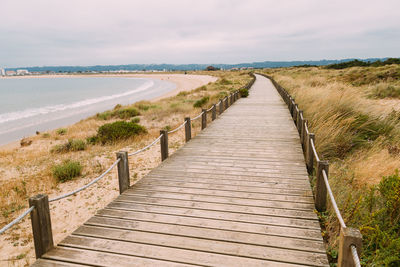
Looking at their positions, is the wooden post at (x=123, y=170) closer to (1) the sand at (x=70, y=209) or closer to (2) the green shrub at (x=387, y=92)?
(1) the sand at (x=70, y=209)

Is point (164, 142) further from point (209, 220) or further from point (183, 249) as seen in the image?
point (183, 249)

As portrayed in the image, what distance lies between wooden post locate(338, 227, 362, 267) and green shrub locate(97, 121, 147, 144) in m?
10.2

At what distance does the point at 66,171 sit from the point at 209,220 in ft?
17.3

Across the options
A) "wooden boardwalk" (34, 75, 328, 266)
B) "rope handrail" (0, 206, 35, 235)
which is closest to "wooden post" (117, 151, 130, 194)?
"wooden boardwalk" (34, 75, 328, 266)

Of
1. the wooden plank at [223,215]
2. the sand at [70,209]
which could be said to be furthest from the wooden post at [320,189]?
the sand at [70,209]

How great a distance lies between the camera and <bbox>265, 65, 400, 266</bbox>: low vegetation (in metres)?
3.44

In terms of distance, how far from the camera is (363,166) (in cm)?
564

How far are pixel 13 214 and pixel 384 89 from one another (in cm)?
1961

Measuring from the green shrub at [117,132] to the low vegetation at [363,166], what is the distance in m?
6.93

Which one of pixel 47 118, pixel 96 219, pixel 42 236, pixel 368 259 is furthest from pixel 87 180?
pixel 47 118

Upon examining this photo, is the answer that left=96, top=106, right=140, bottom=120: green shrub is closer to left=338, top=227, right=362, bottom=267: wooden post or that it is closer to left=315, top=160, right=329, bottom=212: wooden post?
left=315, top=160, right=329, bottom=212: wooden post

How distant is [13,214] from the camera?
18.7 feet

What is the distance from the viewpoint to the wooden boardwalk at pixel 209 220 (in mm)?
3145

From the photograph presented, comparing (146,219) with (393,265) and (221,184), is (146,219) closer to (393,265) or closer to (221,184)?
(221,184)
